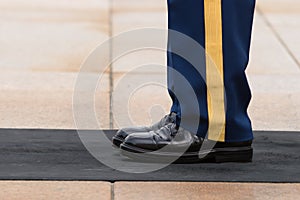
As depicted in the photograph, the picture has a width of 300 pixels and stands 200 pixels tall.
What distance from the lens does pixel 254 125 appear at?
4848 millimetres

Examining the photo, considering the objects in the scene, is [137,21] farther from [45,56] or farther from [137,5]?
[45,56]

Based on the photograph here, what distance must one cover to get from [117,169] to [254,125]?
115 centimetres

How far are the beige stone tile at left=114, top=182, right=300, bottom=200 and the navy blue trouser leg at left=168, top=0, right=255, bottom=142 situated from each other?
Answer: 0.31m

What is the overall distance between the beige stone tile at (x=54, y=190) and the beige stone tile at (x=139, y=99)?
98cm

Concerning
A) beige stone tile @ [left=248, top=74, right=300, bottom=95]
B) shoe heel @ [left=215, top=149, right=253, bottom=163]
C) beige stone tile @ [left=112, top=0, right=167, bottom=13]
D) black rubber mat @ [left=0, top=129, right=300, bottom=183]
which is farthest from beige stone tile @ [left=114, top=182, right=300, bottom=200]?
beige stone tile @ [left=112, top=0, right=167, bottom=13]

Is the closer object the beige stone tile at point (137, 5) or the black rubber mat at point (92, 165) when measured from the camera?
the black rubber mat at point (92, 165)

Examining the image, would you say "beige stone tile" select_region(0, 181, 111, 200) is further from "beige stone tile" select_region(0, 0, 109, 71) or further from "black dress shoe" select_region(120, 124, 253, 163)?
"beige stone tile" select_region(0, 0, 109, 71)

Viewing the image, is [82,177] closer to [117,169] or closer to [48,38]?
[117,169]

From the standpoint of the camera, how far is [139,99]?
535 cm

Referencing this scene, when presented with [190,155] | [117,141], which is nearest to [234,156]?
[190,155]

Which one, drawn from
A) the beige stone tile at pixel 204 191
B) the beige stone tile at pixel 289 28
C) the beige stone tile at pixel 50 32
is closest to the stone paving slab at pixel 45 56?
the beige stone tile at pixel 50 32

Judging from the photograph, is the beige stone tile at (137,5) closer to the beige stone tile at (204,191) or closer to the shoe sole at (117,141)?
the shoe sole at (117,141)

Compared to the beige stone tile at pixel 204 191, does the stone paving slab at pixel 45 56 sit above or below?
below

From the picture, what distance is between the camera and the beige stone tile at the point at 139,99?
190 inches
